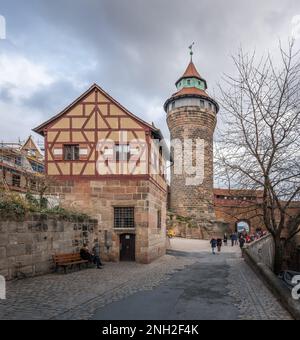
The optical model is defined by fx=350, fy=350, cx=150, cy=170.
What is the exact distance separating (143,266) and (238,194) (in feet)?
18.5

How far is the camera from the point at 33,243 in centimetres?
1208

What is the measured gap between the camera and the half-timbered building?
57.8ft

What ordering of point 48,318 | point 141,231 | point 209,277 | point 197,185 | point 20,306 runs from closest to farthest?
point 48,318
point 20,306
point 209,277
point 141,231
point 197,185

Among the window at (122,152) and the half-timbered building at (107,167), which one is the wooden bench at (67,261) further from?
the window at (122,152)

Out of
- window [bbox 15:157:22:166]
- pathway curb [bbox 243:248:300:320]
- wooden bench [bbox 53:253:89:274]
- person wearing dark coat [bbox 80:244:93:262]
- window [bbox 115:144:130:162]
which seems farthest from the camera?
window [bbox 15:157:22:166]

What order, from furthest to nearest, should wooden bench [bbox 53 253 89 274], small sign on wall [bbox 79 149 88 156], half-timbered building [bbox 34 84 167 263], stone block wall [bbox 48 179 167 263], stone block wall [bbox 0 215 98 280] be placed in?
1. small sign on wall [bbox 79 149 88 156]
2. half-timbered building [bbox 34 84 167 263]
3. stone block wall [bbox 48 179 167 263]
4. wooden bench [bbox 53 253 89 274]
5. stone block wall [bbox 0 215 98 280]

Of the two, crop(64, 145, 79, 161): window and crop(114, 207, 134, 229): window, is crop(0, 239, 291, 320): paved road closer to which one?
crop(114, 207, 134, 229): window

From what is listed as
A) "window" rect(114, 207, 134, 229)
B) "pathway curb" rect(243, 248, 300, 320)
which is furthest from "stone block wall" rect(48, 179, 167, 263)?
"pathway curb" rect(243, 248, 300, 320)

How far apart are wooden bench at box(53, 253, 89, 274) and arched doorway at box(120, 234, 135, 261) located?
10.1 ft

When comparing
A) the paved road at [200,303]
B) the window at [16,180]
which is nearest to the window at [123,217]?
the paved road at [200,303]

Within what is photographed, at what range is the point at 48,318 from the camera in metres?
6.86

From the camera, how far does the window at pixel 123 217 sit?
1773cm
